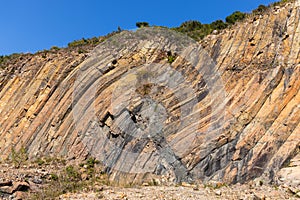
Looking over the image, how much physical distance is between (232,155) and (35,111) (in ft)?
38.0

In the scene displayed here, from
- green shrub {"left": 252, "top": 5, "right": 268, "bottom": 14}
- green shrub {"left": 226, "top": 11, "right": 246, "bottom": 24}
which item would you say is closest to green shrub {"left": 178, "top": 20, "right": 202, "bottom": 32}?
green shrub {"left": 226, "top": 11, "right": 246, "bottom": 24}

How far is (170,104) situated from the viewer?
1670 centimetres

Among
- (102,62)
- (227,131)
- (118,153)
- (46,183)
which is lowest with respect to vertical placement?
(46,183)

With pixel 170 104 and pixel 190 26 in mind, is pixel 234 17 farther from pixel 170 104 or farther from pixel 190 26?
pixel 170 104

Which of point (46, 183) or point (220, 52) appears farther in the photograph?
point (220, 52)

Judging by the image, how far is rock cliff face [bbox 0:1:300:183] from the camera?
45.1 ft

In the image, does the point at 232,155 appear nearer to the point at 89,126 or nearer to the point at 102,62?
the point at 89,126

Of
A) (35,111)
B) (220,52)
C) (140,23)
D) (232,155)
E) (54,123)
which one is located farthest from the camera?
(140,23)

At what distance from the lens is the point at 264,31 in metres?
16.7

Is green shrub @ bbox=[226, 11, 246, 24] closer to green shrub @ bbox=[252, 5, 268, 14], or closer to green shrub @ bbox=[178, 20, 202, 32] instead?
green shrub @ bbox=[252, 5, 268, 14]

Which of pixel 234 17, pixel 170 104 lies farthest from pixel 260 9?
pixel 170 104

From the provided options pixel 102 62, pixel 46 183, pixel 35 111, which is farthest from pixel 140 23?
pixel 46 183

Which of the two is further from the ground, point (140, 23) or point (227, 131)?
point (140, 23)

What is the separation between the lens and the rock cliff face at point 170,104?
13758 millimetres
